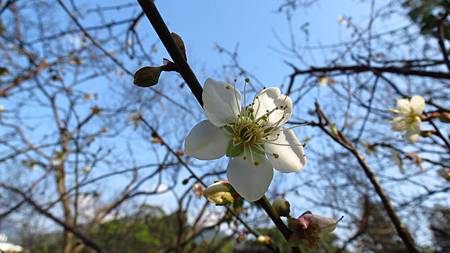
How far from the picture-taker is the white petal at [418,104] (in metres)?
1.84

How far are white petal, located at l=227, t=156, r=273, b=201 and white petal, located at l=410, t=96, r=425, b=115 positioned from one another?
1378mm

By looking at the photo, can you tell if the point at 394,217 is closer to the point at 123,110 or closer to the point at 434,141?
the point at 434,141

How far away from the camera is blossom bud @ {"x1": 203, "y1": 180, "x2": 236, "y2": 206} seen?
696 mm

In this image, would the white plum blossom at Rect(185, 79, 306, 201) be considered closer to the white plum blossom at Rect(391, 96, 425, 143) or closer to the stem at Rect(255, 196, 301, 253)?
the stem at Rect(255, 196, 301, 253)

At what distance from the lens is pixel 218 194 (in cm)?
71

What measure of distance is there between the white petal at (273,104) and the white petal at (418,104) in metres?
1.24

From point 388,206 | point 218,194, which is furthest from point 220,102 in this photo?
point 388,206

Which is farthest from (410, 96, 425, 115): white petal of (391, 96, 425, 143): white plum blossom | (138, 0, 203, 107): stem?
(138, 0, 203, 107): stem

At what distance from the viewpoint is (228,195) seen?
0.71 meters

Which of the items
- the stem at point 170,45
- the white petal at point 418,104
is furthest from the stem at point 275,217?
the white petal at point 418,104

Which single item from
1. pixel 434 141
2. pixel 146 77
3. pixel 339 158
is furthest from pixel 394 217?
pixel 339 158

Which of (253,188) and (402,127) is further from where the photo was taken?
(402,127)

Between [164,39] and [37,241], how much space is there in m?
10.0

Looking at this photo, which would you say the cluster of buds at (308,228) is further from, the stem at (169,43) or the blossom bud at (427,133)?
the blossom bud at (427,133)
